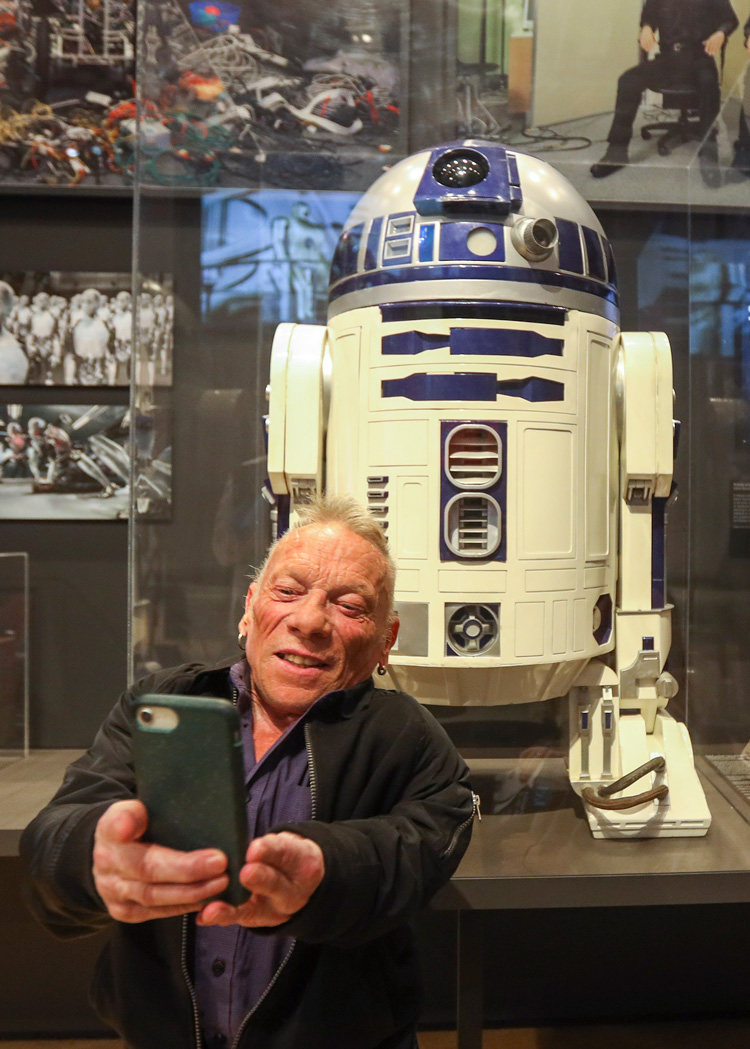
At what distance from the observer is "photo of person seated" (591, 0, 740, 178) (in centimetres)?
245

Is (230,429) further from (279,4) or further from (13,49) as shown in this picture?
(13,49)

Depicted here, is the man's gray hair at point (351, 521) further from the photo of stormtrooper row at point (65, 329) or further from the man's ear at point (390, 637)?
the photo of stormtrooper row at point (65, 329)

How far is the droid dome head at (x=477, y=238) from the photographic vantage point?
191 cm

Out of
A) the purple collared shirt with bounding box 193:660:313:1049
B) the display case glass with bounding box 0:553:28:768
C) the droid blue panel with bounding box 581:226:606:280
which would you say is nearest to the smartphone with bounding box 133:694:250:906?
the purple collared shirt with bounding box 193:660:313:1049

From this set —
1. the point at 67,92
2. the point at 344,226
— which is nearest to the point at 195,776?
the point at 344,226

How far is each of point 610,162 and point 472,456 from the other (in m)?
1.24

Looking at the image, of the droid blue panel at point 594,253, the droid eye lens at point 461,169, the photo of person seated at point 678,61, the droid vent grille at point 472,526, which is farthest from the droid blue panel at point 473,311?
the photo of person seated at point 678,61

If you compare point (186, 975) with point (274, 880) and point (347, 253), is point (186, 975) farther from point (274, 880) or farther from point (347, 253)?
point (347, 253)

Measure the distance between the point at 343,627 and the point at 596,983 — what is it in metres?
1.90

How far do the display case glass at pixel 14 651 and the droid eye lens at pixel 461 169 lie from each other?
1.76 meters

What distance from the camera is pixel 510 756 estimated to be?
261cm

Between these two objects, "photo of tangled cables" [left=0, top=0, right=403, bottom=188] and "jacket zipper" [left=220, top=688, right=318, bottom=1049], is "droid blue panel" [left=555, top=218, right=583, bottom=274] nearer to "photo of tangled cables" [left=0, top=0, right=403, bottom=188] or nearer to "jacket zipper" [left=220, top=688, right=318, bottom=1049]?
"photo of tangled cables" [left=0, top=0, right=403, bottom=188]

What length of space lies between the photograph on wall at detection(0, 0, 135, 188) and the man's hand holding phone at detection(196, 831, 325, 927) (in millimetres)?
2557

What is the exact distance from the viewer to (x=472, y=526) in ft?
6.24
